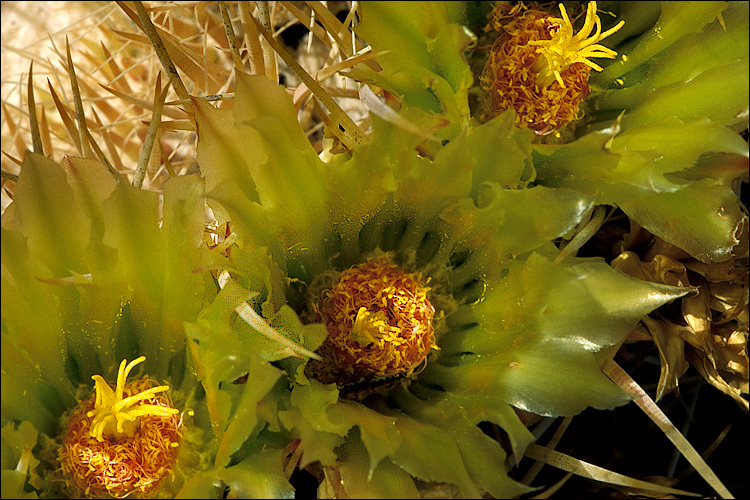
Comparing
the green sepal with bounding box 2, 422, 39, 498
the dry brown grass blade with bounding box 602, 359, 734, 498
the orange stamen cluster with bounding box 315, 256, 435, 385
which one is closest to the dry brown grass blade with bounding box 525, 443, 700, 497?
the dry brown grass blade with bounding box 602, 359, 734, 498

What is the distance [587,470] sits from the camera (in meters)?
0.59

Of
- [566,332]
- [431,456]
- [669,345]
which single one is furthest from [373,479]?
[669,345]

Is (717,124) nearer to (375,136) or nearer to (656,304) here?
(656,304)

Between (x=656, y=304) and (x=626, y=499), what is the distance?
0.82ft

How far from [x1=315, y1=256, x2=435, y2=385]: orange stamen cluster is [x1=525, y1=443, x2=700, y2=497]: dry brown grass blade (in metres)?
0.13

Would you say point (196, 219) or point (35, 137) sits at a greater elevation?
point (35, 137)

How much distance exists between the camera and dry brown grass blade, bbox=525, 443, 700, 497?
559 mm

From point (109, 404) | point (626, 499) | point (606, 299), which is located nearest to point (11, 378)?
point (109, 404)

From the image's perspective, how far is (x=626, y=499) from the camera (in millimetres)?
672

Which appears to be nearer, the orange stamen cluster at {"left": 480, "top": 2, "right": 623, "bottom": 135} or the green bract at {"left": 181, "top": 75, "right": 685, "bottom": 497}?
the green bract at {"left": 181, "top": 75, "right": 685, "bottom": 497}

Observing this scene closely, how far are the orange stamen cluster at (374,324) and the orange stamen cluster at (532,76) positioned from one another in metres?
0.19

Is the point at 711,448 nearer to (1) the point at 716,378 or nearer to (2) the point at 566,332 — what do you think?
(1) the point at 716,378

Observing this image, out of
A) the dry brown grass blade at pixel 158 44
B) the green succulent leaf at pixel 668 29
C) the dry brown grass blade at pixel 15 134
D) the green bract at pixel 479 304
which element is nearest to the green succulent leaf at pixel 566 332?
the green bract at pixel 479 304

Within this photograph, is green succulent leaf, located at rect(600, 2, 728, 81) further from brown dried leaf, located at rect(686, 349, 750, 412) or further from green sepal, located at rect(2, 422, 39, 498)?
green sepal, located at rect(2, 422, 39, 498)
